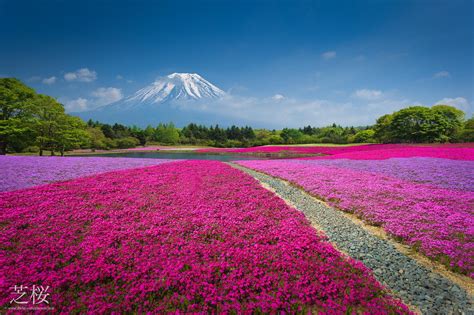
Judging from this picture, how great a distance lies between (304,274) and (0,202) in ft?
37.9

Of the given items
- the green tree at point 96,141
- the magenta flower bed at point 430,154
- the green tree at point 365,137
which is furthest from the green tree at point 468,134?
the green tree at point 96,141

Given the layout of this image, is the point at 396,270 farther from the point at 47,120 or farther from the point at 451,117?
the point at 451,117

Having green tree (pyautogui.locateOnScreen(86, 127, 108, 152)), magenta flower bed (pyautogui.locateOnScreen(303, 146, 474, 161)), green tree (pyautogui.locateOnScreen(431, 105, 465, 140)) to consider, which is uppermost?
green tree (pyautogui.locateOnScreen(431, 105, 465, 140))

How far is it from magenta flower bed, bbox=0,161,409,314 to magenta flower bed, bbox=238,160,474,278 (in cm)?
289

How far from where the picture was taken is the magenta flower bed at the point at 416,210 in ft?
19.0

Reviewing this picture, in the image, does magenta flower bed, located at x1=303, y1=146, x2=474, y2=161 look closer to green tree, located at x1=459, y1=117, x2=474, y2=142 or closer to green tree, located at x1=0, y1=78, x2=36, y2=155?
green tree, located at x1=459, y1=117, x2=474, y2=142

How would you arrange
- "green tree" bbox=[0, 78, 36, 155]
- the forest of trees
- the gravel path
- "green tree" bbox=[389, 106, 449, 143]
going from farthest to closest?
"green tree" bbox=[389, 106, 449, 143], the forest of trees, "green tree" bbox=[0, 78, 36, 155], the gravel path

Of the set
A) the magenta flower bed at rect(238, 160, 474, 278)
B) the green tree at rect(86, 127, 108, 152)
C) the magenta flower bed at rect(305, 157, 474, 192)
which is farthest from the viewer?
the green tree at rect(86, 127, 108, 152)

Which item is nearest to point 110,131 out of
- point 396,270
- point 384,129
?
point 396,270

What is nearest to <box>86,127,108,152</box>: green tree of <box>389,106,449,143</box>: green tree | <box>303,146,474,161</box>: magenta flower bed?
<box>303,146,474,161</box>: magenta flower bed

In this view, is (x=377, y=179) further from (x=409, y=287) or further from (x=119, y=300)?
(x=119, y=300)

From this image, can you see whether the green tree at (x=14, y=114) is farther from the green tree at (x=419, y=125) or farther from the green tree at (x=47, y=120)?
the green tree at (x=419, y=125)

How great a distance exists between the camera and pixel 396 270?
5.38 metres

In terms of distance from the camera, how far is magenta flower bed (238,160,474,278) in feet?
19.0
